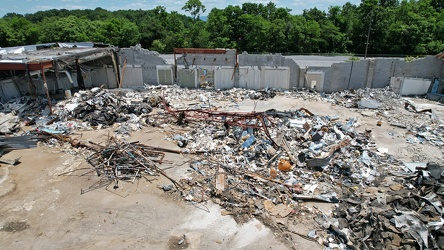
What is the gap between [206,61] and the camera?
2227 centimetres

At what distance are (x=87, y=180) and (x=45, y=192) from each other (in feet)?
4.11

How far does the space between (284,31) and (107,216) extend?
37.5 meters

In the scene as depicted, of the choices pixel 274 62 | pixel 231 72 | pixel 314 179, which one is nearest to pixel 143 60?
pixel 231 72

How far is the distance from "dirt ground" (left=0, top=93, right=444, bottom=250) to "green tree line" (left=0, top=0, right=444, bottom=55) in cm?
3182

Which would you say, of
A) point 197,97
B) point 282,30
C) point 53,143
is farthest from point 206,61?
point 282,30

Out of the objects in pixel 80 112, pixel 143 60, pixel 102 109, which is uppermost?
pixel 143 60

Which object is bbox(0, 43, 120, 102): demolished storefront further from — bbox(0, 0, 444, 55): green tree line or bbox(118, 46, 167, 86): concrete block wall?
bbox(0, 0, 444, 55): green tree line

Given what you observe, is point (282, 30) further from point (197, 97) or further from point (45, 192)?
point (45, 192)

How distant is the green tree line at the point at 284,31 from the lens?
3794 cm

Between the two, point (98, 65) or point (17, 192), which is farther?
point (98, 65)

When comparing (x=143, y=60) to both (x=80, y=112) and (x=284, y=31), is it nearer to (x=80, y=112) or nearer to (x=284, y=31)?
(x=80, y=112)

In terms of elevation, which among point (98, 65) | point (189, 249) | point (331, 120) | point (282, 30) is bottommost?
point (189, 249)

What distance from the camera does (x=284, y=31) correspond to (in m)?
40.6

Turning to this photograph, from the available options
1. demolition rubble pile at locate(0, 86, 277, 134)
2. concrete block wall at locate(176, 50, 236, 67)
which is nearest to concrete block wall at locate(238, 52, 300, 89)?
concrete block wall at locate(176, 50, 236, 67)
